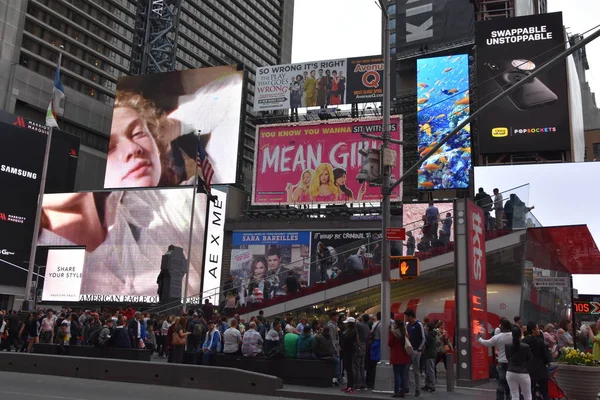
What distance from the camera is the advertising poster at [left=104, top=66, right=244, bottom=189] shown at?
5147 cm

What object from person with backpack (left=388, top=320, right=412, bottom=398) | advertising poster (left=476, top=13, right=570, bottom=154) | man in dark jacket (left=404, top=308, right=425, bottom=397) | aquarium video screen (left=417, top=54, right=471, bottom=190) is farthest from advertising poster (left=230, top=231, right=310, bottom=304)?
person with backpack (left=388, top=320, right=412, bottom=398)

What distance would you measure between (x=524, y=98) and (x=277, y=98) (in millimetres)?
19356

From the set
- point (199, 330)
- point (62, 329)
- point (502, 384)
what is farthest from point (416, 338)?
point (62, 329)

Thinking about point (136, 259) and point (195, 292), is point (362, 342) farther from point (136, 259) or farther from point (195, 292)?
point (136, 259)

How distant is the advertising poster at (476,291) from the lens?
16.7 meters

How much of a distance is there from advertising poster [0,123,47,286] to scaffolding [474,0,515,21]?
42255 mm

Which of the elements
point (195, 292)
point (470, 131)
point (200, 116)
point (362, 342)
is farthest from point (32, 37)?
point (362, 342)

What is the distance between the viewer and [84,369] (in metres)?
17.2

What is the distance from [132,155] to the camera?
2127 inches

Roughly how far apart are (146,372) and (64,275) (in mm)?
36697

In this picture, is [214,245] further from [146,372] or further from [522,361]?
[522,361]

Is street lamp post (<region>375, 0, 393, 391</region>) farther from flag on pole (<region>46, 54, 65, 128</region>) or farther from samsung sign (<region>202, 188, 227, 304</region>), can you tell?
samsung sign (<region>202, 188, 227, 304</region>)

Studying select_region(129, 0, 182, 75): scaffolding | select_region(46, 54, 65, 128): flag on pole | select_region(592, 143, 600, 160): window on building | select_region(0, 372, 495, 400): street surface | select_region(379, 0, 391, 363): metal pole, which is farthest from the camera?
select_region(592, 143, 600, 160): window on building

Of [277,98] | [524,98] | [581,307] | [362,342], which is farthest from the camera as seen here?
[277,98]
